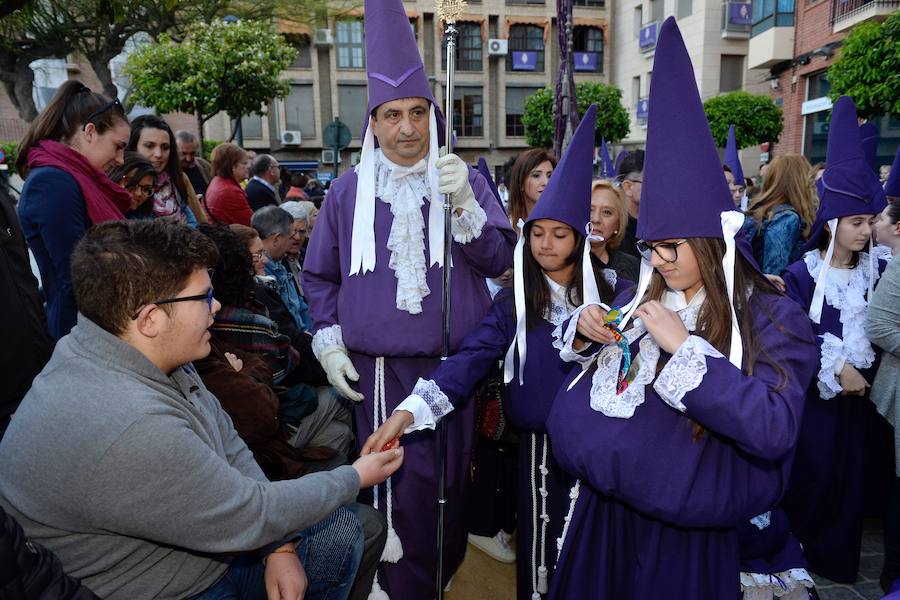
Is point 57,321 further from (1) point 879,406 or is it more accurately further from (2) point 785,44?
(2) point 785,44

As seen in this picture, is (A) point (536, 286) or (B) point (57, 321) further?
(B) point (57, 321)

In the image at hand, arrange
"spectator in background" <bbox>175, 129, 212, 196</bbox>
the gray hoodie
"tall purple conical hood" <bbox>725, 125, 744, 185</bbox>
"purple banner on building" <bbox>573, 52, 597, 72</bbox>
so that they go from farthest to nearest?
"purple banner on building" <bbox>573, 52, 597, 72</bbox> → "tall purple conical hood" <bbox>725, 125, 744, 185</bbox> → "spectator in background" <bbox>175, 129, 212, 196</bbox> → the gray hoodie

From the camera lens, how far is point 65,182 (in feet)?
8.70

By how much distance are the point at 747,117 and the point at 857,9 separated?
342 centimetres

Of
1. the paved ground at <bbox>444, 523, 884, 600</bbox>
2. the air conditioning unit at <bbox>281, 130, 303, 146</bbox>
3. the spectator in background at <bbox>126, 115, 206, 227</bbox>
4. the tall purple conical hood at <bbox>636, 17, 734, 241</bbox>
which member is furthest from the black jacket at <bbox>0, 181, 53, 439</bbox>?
the air conditioning unit at <bbox>281, 130, 303, 146</bbox>

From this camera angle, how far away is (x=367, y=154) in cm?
270

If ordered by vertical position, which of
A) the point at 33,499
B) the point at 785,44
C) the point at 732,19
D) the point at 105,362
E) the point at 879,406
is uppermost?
the point at 732,19

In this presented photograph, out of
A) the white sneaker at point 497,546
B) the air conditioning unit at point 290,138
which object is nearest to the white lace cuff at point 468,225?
the white sneaker at point 497,546

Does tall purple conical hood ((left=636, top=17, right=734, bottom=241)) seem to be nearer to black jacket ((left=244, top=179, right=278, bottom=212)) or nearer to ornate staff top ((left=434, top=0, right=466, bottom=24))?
ornate staff top ((left=434, top=0, right=466, bottom=24))

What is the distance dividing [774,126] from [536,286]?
59.4 ft

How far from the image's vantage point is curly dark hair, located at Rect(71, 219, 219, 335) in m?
1.57

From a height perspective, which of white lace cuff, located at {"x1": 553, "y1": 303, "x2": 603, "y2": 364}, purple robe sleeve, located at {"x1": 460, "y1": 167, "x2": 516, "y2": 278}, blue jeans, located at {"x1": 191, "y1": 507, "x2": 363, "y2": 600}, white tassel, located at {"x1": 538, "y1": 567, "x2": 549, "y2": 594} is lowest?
white tassel, located at {"x1": 538, "y1": 567, "x2": 549, "y2": 594}

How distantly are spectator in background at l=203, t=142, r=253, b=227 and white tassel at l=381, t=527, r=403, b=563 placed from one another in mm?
3201

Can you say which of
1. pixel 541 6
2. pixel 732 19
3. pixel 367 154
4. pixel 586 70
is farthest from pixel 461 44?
pixel 367 154
